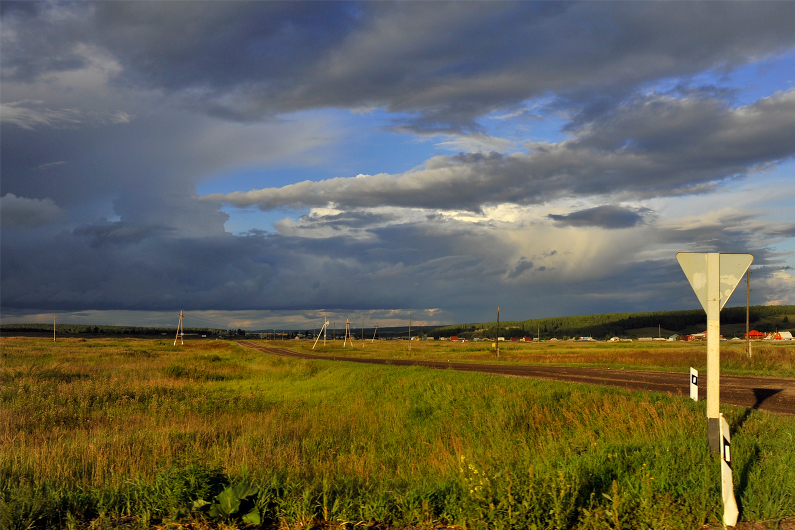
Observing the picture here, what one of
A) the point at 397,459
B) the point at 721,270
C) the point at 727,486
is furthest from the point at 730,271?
the point at 397,459

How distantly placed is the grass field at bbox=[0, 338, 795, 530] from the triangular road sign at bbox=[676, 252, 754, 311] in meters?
2.77

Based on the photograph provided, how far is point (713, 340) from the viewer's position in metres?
8.16

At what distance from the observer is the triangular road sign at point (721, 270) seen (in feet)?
26.1

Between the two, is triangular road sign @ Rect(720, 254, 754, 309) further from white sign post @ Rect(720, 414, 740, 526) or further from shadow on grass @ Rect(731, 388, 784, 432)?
shadow on grass @ Rect(731, 388, 784, 432)

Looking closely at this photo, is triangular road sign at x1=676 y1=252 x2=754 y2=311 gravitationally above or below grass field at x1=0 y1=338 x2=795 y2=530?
above

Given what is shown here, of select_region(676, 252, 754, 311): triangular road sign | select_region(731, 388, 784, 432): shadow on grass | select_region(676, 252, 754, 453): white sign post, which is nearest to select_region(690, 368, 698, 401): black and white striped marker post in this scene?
select_region(731, 388, 784, 432): shadow on grass

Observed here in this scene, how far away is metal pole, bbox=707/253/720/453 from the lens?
8023 mm

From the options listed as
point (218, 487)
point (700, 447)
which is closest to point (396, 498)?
→ point (218, 487)

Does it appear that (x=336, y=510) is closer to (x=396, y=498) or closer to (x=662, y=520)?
(x=396, y=498)

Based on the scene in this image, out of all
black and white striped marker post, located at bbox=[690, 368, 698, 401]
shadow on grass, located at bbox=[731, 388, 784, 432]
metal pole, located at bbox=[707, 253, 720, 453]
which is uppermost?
metal pole, located at bbox=[707, 253, 720, 453]

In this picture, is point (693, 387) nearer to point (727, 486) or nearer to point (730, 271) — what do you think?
point (730, 271)

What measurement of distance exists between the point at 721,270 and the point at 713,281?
21 centimetres

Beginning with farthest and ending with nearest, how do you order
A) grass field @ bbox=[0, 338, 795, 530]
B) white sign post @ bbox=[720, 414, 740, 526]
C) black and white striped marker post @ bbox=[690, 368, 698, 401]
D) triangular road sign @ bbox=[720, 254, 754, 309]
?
black and white striped marker post @ bbox=[690, 368, 698, 401] < triangular road sign @ bbox=[720, 254, 754, 309] < grass field @ bbox=[0, 338, 795, 530] < white sign post @ bbox=[720, 414, 740, 526]

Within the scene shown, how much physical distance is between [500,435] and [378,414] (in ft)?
23.0
